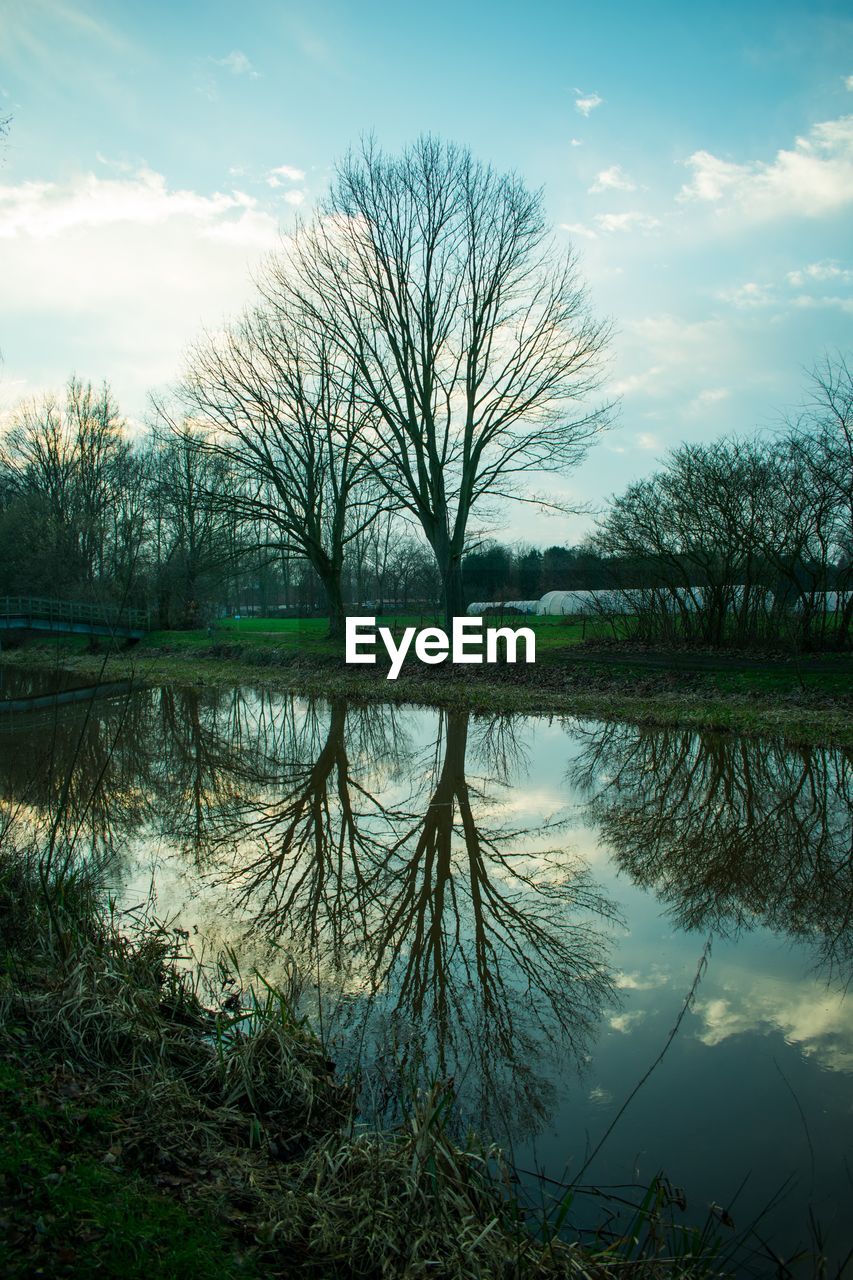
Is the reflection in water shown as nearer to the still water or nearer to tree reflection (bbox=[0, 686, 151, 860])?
the still water

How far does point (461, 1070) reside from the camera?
409 centimetres

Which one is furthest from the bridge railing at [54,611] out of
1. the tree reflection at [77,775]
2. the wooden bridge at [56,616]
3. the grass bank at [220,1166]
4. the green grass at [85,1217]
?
the green grass at [85,1217]

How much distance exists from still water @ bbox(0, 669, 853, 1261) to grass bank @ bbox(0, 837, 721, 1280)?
0.39 m

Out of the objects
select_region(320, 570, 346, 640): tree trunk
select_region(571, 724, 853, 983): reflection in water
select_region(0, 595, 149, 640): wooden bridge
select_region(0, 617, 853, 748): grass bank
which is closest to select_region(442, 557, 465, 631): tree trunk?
select_region(0, 617, 853, 748): grass bank

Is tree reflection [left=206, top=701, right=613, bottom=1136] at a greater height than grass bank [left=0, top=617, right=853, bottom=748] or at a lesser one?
lesser

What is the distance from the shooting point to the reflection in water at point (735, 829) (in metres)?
6.39

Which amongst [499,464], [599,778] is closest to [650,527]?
[499,464]

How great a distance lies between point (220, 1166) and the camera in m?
3.24

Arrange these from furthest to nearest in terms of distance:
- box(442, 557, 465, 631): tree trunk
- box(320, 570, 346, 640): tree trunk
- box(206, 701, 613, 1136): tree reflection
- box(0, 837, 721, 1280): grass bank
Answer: box(320, 570, 346, 640): tree trunk, box(442, 557, 465, 631): tree trunk, box(206, 701, 613, 1136): tree reflection, box(0, 837, 721, 1280): grass bank

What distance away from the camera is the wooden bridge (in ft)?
121

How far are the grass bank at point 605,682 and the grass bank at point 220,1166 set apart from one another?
776 centimetres

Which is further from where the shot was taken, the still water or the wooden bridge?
the wooden bridge

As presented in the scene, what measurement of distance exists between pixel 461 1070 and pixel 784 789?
282 inches

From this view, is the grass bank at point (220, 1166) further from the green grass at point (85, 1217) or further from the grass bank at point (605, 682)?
Result: the grass bank at point (605, 682)
